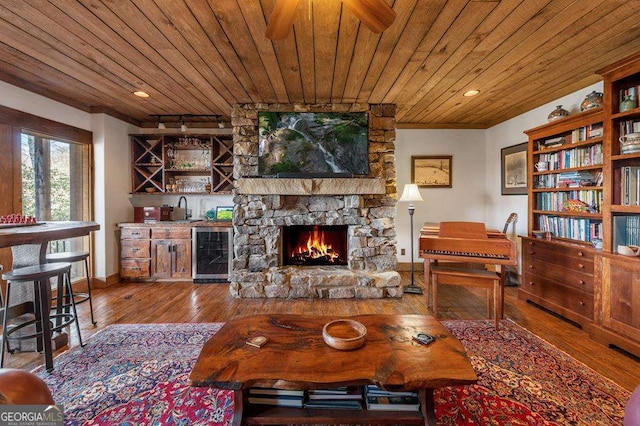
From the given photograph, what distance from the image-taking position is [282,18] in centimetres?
153

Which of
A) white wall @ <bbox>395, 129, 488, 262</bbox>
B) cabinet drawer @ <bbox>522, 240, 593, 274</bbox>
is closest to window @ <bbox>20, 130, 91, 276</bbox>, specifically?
white wall @ <bbox>395, 129, 488, 262</bbox>

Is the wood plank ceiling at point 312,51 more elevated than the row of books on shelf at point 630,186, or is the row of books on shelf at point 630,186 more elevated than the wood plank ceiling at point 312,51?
the wood plank ceiling at point 312,51

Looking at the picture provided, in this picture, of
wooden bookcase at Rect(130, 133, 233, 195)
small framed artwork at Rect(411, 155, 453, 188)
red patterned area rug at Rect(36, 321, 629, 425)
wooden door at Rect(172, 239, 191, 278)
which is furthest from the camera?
small framed artwork at Rect(411, 155, 453, 188)

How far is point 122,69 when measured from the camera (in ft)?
8.77

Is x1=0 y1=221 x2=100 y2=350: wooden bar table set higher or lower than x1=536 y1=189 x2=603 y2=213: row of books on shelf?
lower

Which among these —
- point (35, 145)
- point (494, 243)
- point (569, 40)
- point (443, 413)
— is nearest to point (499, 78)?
point (569, 40)

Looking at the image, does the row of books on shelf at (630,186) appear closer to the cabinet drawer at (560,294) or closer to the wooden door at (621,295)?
the wooden door at (621,295)

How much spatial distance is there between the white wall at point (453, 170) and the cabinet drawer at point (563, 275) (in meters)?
1.52

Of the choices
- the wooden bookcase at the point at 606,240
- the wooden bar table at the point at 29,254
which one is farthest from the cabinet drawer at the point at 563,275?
the wooden bar table at the point at 29,254

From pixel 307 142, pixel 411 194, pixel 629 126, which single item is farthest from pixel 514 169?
pixel 307 142

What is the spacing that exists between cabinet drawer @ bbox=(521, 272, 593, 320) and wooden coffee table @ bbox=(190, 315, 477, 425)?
2107mm

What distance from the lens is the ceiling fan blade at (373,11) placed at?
1385 mm

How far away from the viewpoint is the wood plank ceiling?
1847 mm

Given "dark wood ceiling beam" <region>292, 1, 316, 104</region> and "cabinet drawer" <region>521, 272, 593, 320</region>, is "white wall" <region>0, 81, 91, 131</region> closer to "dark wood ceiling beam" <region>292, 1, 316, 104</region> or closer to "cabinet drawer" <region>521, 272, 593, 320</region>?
"dark wood ceiling beam" <region>292, 1, 316, 104</region>
